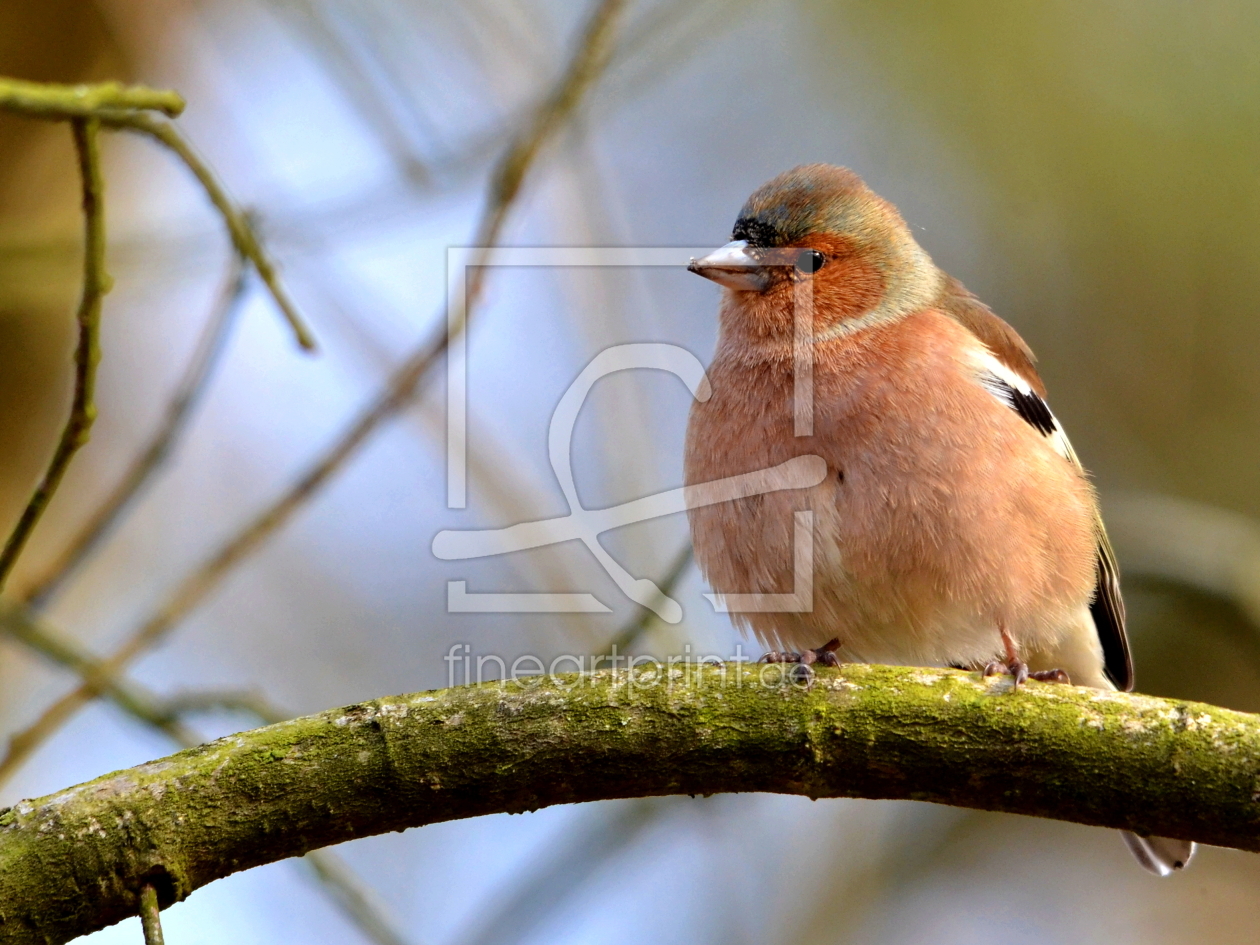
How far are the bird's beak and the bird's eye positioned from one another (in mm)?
157

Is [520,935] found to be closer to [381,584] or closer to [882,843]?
[882,843]

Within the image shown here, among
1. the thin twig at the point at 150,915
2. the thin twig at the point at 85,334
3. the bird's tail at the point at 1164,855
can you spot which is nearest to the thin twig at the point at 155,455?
the thin twig at the point at 85,334

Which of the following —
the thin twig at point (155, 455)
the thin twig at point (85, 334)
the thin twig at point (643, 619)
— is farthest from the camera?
the thin twig at point (643, 619)

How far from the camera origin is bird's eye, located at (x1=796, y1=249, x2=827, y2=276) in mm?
5195

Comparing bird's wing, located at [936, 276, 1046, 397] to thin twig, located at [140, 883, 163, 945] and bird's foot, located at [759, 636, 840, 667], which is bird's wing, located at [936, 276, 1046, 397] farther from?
thin twig, located at [140, 883, 163, 945]

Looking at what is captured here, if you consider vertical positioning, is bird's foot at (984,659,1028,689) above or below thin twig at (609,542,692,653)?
below

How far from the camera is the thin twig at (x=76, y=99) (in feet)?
8.53

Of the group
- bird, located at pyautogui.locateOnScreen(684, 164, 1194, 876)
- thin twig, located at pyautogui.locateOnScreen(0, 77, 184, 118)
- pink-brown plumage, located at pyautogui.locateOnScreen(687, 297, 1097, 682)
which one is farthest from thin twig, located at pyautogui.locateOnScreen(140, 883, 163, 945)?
pink-brown plumage, located at pyautogui.locateOnScreen(687, 297, 1097, 682)

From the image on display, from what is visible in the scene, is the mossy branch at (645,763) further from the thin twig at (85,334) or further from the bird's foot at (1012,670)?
the thin twig at (85,334)

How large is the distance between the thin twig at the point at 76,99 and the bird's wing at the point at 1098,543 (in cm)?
319

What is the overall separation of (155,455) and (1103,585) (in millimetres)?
3762

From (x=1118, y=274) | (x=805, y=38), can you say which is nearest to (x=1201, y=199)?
(x=1118, y=274)

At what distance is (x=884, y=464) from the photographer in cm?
439

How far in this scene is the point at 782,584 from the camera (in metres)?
4.61
